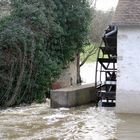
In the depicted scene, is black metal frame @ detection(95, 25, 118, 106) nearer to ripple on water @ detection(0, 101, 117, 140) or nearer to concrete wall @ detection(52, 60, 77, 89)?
ripple on water @ detection(0, 101, 117, 140)

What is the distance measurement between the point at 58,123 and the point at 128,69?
12.3ft

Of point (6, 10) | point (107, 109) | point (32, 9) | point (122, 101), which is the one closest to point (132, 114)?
point (122, 101)

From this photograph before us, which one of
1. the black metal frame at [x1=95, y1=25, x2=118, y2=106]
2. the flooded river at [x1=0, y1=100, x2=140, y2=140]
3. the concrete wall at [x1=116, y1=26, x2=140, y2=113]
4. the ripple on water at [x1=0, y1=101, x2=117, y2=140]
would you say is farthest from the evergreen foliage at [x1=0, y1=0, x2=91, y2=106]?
the concrete wall at [x1=116, y1=26, x2=140, y2=113]

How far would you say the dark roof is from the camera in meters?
16.6

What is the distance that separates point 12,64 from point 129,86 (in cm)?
564

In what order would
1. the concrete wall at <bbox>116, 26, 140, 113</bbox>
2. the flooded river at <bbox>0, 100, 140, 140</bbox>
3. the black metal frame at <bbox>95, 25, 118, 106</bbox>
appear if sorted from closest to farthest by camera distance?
the flooded river at <bbox>0, 100, 140, 140</bbox> → the concrete wall at <bbox>116, 26, 140, 113</bbox> → the black metal frame at <bbox>95, 25, 118, 106</bbox>

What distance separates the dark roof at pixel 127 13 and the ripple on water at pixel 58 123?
138 inches

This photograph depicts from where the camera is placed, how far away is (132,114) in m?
16.8

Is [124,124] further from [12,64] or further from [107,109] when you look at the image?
[12,64]

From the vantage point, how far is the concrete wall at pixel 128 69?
55.6 ft

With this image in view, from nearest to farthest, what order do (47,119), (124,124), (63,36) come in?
(124,124), (47,119), (63,36)

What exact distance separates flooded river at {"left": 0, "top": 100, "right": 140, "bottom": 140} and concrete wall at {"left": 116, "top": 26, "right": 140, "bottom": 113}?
65cm

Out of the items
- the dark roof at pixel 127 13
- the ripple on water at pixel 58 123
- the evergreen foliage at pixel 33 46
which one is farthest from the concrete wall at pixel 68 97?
the dark roof at pixel 127 13

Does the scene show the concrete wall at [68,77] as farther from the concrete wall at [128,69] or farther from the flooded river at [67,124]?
the concrete wall at [128,69]
